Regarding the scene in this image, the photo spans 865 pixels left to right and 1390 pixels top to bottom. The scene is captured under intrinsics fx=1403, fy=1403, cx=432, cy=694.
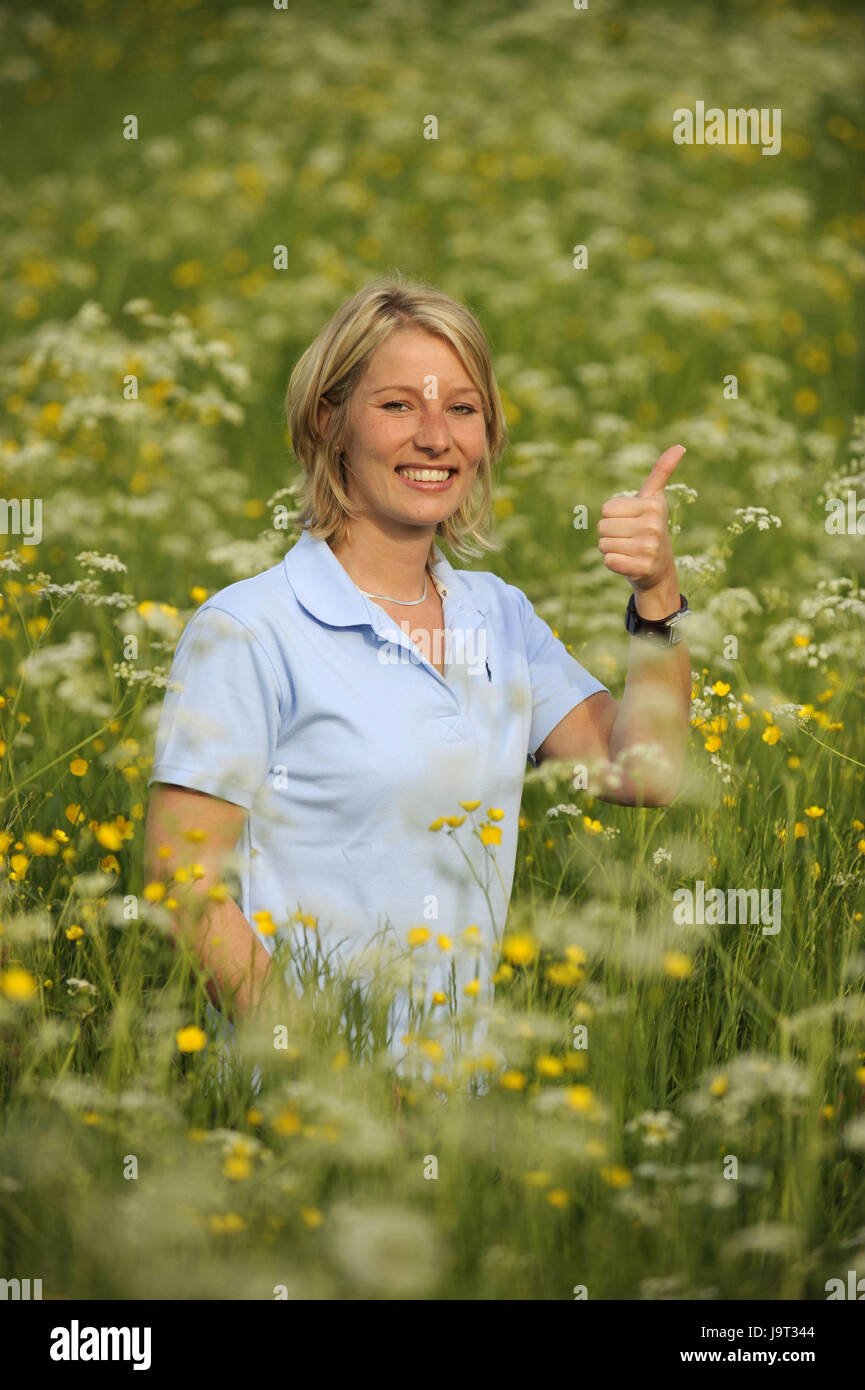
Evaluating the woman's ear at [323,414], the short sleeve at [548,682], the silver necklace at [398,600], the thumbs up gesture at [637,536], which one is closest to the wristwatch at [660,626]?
the thumbs up gesture at [637,536]

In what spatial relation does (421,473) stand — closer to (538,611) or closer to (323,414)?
(323,414)

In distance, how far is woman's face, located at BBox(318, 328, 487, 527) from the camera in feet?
8.79

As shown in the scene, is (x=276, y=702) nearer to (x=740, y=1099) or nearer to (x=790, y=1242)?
(x=740, y=1099)

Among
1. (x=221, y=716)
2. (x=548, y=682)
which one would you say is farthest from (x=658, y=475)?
(x=221, y=716)

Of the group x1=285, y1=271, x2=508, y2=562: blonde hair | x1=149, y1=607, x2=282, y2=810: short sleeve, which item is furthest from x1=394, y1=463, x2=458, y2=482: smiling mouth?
x1=149, y1=607, x2=282, y2=810: short sleeve

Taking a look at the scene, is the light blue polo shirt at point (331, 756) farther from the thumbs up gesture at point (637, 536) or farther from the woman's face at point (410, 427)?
the thumbs up gesture at point (637, 536)

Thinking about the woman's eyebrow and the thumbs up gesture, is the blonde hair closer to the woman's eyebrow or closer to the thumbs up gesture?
the woman's eyebrow

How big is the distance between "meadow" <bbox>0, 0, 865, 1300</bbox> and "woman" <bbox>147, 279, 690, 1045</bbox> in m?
0.09

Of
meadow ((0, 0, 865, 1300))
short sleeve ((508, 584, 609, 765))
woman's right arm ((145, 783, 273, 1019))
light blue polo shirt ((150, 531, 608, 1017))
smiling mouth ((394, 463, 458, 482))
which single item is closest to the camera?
meadow ((0, 0, 865, 1300))

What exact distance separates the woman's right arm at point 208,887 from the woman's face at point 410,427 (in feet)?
2.25

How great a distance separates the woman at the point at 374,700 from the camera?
248 cm

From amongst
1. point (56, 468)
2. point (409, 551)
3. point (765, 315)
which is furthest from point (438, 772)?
point (765, 315)

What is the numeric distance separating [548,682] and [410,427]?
0.66 meters

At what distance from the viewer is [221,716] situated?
2.48m
